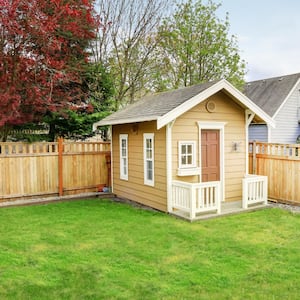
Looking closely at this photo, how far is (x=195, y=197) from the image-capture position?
6844mm

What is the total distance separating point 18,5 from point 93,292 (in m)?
7.93

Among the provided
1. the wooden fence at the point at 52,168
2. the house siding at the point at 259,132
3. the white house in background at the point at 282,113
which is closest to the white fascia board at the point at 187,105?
the wooden fence at the point at 52,168

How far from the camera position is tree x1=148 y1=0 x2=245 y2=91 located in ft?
52.1

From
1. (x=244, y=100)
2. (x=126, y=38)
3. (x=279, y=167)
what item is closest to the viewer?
(x=244, y=100)

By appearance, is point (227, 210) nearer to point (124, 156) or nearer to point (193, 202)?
point (193, 202)

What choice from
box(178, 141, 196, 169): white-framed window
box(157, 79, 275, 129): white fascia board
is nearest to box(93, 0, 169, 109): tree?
box(178, 141, 196, 169): white-framed window

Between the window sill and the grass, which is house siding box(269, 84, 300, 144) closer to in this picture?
the window sill

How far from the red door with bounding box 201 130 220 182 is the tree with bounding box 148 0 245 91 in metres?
8.31

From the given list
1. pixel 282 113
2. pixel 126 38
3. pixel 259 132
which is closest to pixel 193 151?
pixel 126 38

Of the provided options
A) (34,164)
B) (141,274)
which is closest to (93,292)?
(141,274)

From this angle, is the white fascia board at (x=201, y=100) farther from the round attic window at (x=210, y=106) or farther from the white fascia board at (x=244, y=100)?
the round attic window at (x=210, y=106)

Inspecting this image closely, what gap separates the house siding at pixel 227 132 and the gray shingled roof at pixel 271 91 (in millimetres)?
9725

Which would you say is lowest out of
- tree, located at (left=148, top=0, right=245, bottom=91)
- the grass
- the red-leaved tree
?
the grass

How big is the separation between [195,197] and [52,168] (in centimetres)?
479
